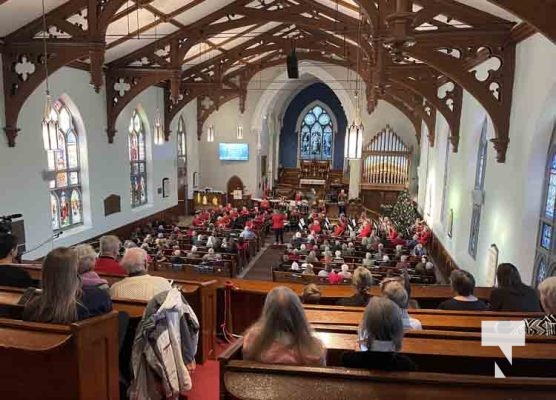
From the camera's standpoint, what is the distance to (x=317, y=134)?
24.3m

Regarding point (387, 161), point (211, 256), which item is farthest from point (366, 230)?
point (387, 161)

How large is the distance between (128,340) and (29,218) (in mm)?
7459

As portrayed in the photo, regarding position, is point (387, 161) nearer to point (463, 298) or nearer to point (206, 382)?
point (463, 298)

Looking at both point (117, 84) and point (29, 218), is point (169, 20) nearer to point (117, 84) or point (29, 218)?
point (117, 84)

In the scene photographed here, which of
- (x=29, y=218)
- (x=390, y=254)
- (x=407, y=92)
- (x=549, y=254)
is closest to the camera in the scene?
(x=549, y=254)

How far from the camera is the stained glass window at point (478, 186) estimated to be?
333 inches

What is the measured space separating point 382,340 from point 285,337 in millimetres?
479

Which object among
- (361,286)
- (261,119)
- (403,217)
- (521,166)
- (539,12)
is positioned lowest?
(403,217)

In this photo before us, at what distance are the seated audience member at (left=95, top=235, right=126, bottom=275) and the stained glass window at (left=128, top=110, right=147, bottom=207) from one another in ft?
33.8

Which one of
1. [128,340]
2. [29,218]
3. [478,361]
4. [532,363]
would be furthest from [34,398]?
[29,218]

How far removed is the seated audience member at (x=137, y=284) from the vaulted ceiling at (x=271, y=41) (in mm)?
2839

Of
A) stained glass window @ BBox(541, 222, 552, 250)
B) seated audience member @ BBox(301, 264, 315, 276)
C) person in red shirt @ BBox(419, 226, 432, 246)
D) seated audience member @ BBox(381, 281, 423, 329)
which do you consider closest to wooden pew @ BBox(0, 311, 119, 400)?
seated audience member @ BBox(381, 281, 423, 329)

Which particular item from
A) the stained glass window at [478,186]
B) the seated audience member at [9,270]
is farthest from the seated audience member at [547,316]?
the stained glass window at [478,186]

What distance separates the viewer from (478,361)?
261 cm
